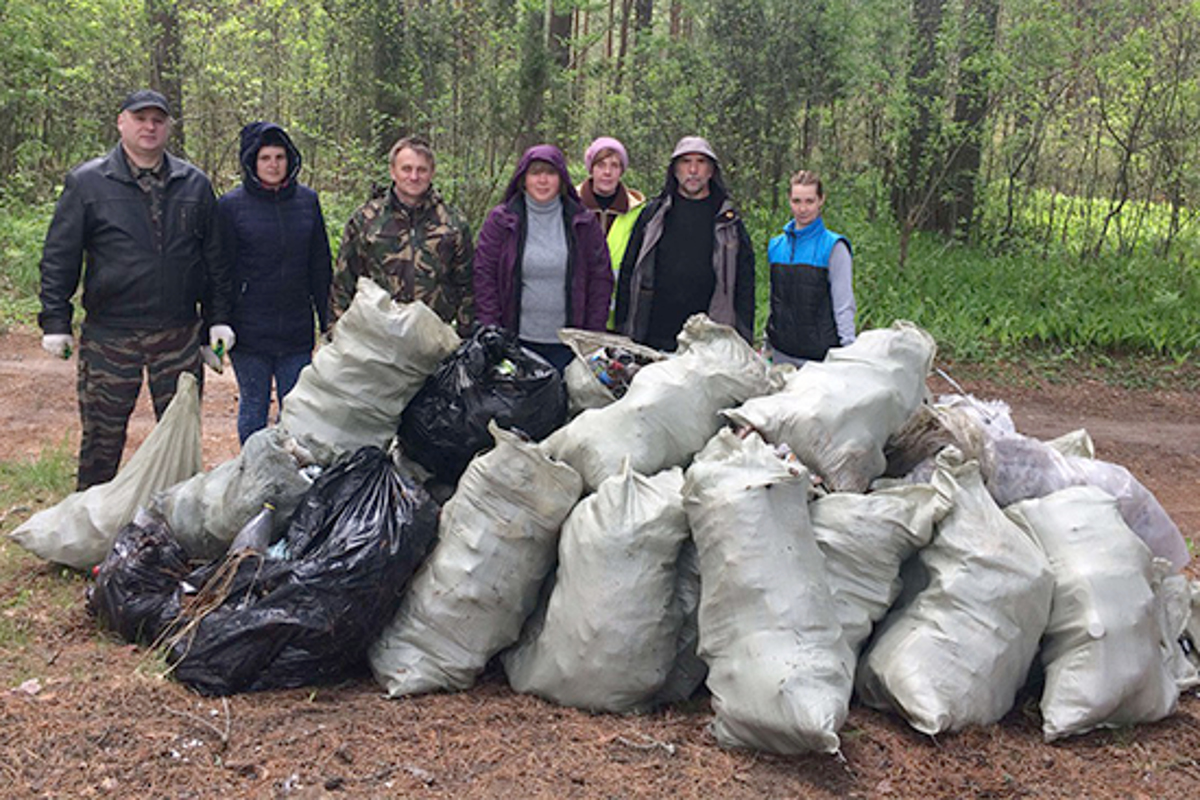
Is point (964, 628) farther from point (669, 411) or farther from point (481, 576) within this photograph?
point (481, 576)

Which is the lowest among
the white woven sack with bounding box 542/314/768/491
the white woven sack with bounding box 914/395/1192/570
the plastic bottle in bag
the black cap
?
the plastic bottle in bag

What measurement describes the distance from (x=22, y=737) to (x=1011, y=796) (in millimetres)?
2630

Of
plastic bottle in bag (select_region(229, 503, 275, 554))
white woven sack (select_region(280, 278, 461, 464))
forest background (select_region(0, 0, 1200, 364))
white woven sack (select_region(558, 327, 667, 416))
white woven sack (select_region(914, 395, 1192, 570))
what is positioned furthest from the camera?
forest background (select_region(0, 0, 1200, 364))

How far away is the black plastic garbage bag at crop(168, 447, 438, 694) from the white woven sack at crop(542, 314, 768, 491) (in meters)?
0.56

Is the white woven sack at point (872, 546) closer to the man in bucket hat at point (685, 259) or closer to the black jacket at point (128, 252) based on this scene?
the man in bucket hat at point (685, 259)

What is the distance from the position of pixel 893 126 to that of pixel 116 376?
7998mm

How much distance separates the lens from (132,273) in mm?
4293

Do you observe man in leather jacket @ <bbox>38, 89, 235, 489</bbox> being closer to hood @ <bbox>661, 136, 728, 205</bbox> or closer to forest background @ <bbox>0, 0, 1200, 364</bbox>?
hood @ <bbox>661, 136, 728, 205</bbox>

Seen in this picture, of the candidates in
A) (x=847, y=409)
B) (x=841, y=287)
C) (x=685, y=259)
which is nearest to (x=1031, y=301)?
(x=841, y=287)

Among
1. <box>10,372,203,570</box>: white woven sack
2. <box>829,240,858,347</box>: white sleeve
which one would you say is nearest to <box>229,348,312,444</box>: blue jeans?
<box>10,372,203,570</box>: white woven sack

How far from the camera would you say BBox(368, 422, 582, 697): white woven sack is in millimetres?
3195

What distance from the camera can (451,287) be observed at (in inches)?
177

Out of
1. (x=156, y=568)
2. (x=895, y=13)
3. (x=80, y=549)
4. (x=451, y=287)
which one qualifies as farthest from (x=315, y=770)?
(x=895, y=13)

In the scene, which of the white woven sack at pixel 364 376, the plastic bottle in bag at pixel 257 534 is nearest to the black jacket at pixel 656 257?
the white woven sack at pixel 364 376
